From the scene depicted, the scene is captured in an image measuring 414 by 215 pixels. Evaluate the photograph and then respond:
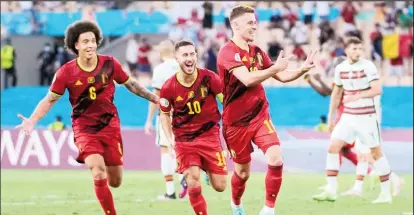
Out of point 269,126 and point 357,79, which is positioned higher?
point 269,126

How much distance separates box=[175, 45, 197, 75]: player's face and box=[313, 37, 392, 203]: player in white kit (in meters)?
4.06

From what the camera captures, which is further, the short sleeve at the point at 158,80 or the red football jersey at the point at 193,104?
the short sleeve at the point at 158,80

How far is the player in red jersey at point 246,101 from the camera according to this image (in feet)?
36.5

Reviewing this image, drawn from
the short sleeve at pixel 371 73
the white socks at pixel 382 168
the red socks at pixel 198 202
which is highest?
the short sleeve at pixel 371 73

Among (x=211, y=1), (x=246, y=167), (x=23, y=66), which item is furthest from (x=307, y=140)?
(x=23, y=66)

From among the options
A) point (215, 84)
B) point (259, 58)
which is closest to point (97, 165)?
point (215, 84)

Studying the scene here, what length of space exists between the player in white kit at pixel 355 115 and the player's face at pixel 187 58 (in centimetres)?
406

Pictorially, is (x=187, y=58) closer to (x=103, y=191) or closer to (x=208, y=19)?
(x=103, y=191)

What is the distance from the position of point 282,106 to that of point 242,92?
19.9 metres

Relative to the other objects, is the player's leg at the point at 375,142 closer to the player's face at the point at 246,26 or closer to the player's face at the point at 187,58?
the player's face at the point at 246,26

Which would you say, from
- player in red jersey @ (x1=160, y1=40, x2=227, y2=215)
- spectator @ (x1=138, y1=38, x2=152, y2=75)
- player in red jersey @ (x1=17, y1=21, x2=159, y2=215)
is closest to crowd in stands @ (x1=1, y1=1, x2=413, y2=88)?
spectator @ (x1=138, y1=38, x2=152, y2=75)

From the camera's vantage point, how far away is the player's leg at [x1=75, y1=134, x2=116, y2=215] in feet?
35.2

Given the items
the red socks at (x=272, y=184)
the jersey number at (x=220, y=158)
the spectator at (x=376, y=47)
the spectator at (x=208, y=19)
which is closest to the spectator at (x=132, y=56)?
the spectator at (x=208, y=19)

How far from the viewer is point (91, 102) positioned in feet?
36.1
